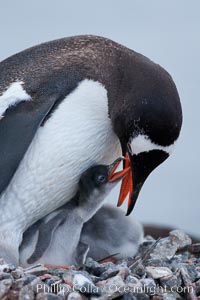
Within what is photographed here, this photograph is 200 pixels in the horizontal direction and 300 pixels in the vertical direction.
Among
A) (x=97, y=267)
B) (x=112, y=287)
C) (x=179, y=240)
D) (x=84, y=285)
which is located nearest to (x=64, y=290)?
(x=84, y=285)

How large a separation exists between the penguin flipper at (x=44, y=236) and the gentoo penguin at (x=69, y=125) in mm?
60

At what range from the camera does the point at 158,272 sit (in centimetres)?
497

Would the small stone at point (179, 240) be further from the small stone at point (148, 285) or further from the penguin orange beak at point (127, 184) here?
the small stone at point (148, 285)

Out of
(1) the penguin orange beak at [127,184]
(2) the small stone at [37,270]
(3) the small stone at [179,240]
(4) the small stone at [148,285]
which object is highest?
(1) the penguin orange beak at [127,184]

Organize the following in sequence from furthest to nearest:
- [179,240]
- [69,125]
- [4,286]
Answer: [179,240], [69,125], [4,286]

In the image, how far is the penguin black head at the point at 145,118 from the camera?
5.24 metres

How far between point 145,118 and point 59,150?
1.45ft

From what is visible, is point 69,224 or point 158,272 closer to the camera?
point 158,272

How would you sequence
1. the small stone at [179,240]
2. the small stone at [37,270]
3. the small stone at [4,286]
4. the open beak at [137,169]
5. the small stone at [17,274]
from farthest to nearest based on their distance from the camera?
the small stone at [179,240] → the open beak at [137,169] → the small stone at [37,270] → the small stone at [17,274] → the small stone at [4,286]

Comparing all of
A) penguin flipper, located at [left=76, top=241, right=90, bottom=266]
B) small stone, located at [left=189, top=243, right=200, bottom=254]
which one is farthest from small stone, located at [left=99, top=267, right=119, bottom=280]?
small stone, located at [left=189, top=243, right=200, bottom=254]

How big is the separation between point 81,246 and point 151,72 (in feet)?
3.04

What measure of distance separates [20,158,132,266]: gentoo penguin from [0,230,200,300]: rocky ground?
7.6 inches

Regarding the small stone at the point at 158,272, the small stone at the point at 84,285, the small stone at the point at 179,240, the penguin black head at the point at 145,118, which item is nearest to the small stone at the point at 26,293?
the small stone at the point at 84,285

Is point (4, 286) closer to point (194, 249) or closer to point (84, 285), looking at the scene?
point (84, 285)
